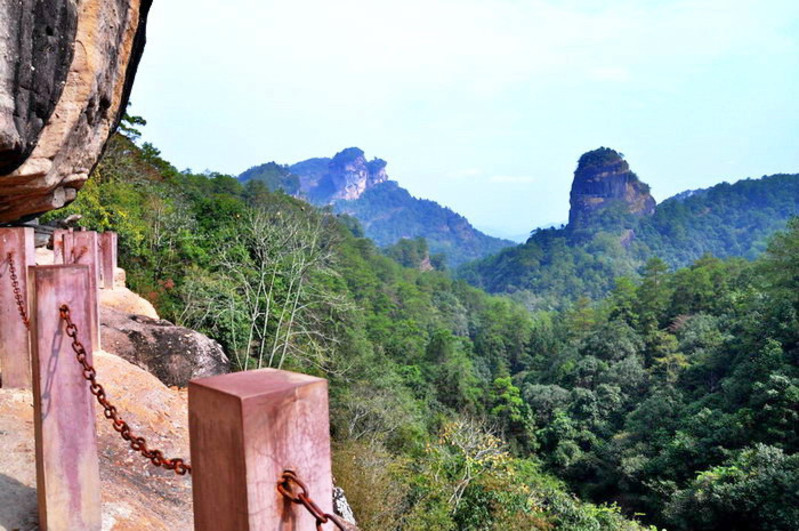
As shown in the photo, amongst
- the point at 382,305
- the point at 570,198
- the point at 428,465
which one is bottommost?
the point at 428,465

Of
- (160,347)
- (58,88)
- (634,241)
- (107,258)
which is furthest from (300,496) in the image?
(634,241)

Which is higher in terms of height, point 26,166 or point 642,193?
point 642,193

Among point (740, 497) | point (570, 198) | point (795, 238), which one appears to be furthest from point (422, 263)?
point (740, 497)

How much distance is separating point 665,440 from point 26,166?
23.3m

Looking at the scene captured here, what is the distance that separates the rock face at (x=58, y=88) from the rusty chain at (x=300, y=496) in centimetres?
203

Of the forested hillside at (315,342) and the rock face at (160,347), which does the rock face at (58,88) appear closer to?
the rock face at (160,347)

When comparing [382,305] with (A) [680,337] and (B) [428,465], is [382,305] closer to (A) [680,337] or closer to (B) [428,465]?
(A) [680,337]

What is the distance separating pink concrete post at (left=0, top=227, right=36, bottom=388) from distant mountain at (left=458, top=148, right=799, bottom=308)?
292 ft

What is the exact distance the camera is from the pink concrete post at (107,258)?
31.2 feet

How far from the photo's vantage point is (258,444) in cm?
114

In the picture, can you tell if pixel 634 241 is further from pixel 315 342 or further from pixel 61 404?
pixel 61 404

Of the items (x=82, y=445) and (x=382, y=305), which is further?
(x=382, y=305)

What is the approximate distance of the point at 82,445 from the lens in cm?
247

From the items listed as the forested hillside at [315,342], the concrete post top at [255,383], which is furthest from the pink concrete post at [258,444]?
the forested hillside at [315,342]
